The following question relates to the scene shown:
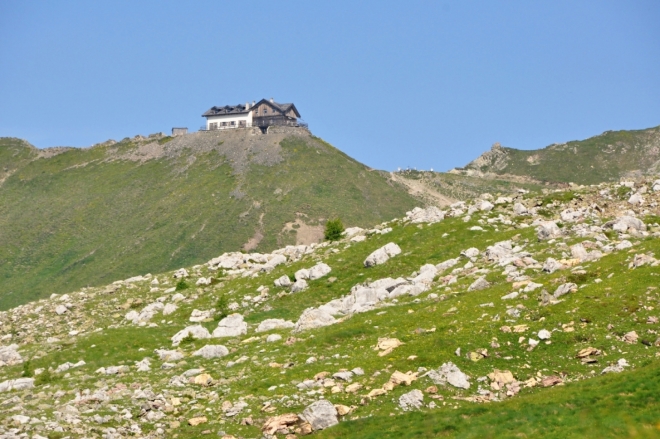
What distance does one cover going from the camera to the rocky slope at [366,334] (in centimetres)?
3356

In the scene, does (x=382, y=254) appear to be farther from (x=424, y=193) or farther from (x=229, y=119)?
(x=229, y=119)

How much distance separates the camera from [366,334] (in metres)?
43.6

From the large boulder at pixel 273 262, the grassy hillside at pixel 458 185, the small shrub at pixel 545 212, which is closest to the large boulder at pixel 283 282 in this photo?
the large boulder at pixel 273 262

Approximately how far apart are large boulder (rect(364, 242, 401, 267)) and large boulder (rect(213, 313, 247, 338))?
46.9 feet

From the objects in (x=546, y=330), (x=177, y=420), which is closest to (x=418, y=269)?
(x=546, y=330)

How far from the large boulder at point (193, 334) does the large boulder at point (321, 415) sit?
18.8 metres

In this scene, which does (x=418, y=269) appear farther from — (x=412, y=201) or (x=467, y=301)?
(x=412, y=201)

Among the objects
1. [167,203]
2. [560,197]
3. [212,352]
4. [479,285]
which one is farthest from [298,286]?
[167,203]

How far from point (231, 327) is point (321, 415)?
2002 cm

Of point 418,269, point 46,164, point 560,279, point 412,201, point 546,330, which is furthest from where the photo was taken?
point 46,164

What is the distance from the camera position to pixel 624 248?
154ft

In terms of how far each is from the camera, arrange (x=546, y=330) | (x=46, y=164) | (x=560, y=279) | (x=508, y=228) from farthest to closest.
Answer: (x=46, y=164)
(x=508, y=228)
(x=560, y=279)
(x=546, y=330)

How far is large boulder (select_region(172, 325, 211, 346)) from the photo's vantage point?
49969 millimetres

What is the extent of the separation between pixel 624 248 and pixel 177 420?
30808mm
